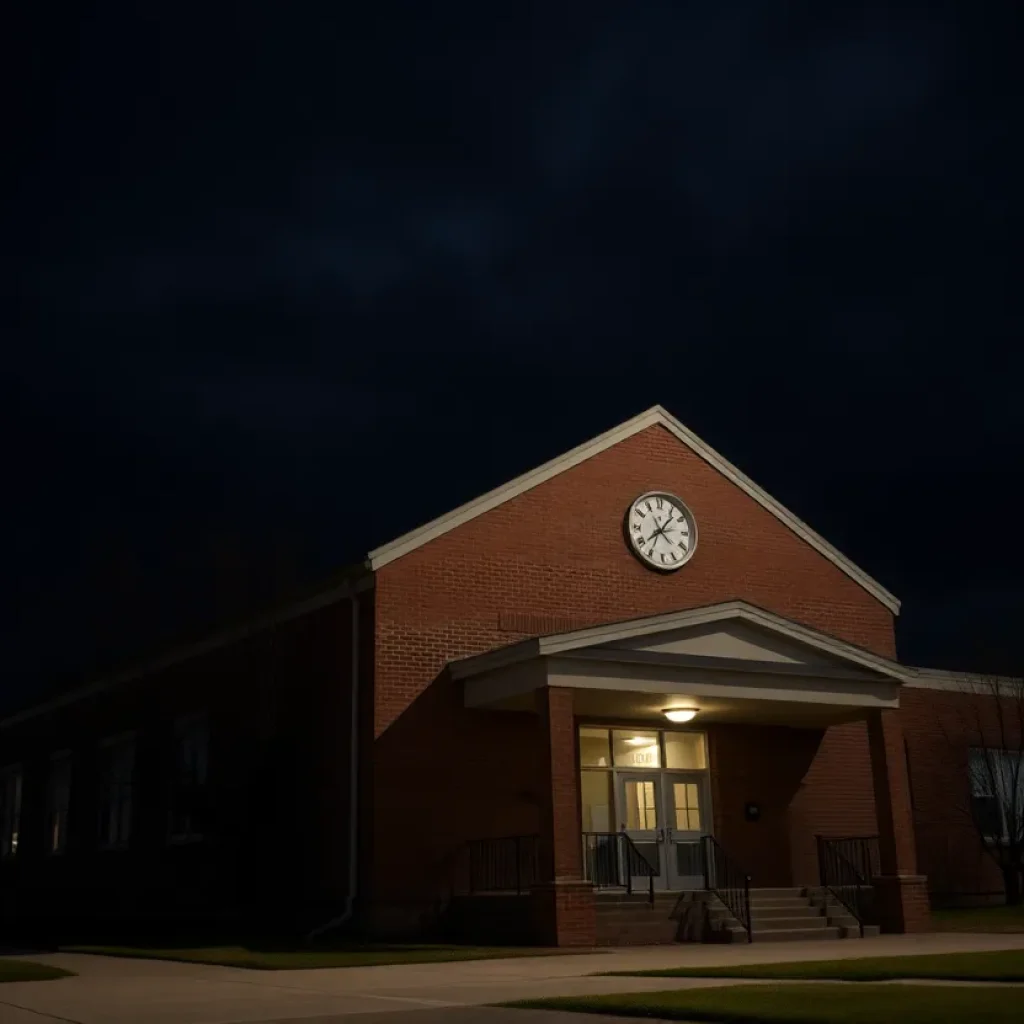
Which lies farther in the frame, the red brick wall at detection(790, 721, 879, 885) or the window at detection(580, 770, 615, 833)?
the red brick wall at detection(790, 721, 879, 885)

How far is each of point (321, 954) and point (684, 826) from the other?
842 cm

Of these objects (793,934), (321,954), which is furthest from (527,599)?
(321,954)

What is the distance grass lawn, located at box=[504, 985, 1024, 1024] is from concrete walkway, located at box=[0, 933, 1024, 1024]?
1.99ft

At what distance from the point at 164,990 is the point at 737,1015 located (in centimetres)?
608

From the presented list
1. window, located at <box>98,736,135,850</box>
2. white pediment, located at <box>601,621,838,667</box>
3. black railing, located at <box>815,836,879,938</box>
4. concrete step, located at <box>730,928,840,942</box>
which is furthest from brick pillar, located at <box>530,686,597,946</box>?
window, located at <box>98,736,135,850</box>

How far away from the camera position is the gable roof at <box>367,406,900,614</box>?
2239cm

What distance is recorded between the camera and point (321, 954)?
57.2ft

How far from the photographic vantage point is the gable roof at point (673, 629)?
19.7m

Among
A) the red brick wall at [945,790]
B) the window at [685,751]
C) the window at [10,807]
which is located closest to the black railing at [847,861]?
the window at [685,751]

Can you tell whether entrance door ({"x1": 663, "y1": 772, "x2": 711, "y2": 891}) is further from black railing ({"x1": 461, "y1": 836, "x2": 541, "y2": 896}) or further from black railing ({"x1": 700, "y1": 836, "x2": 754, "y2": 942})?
black railing ({"x1": 461, "y1": 836, "x2": 541, "y2": 896})

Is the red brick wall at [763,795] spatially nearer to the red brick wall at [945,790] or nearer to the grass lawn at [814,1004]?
the red brick wall at [945,790]

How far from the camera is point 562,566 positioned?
23984 millimetres

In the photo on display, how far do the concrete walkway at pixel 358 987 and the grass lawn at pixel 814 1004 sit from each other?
61 cm

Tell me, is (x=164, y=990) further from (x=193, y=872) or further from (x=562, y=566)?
(x=193, y=872)
